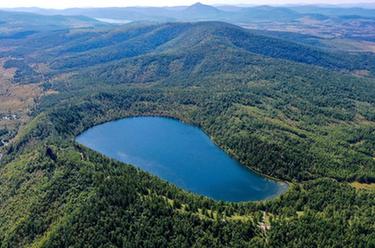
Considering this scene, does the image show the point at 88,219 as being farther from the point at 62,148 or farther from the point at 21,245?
the point at 62,148

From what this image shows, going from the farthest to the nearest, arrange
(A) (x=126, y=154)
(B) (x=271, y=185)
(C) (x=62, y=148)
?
(A) (x=126, y=154) → (C) (x=62, y=148) → (B) (x=271, y=185)

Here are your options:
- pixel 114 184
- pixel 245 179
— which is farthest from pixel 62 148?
pixel 245 179

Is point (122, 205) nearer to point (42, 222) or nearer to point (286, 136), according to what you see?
point (42, 222)

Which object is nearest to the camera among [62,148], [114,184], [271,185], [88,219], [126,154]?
[88,219]

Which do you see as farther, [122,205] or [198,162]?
[198,162]

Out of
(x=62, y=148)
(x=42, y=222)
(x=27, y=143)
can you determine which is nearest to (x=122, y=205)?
(x=42, y=222)

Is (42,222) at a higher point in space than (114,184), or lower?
lower
